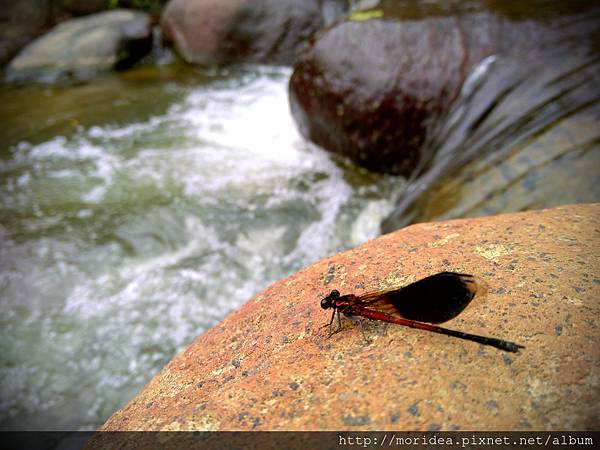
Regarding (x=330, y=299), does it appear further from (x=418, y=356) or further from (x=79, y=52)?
(x=79, y=52)

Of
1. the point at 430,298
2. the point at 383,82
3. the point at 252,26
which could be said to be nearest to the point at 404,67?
the point at 383,82

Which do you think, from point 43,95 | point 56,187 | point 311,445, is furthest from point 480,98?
point 43,95

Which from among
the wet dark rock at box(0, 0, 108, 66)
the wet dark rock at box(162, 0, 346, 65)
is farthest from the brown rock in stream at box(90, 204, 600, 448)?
the wet dark rock at box(0, 0, 108, 66)

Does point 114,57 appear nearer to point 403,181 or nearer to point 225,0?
point 225,0

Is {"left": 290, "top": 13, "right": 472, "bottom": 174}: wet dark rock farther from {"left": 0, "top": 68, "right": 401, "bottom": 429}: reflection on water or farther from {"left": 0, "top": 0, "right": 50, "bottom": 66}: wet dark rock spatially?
{"left": 0, "top": 0, "right": 50, "bottom": 66}: wet dark rock

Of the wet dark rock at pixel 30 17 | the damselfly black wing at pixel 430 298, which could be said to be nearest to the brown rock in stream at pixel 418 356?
the damselfly black wing at pixel 430 298

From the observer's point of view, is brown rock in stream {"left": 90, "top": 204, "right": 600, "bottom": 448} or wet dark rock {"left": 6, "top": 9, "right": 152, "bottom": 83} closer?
brown rock in stream {"left": 90, "top": 204, "right": 600, "bottom": 448}
